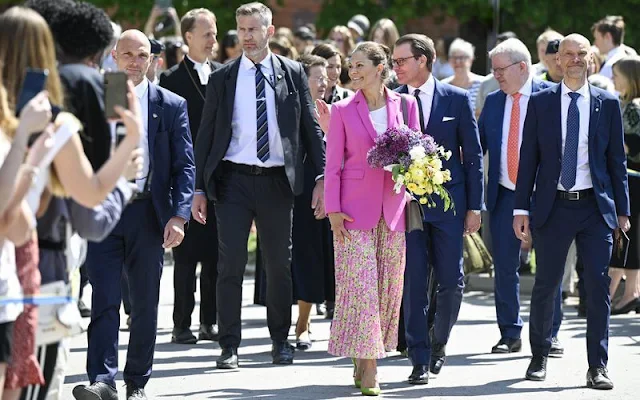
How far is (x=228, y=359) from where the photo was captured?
9.99 metres

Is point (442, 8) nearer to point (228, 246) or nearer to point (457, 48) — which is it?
point (457, 48)

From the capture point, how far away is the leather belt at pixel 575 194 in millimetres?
9297

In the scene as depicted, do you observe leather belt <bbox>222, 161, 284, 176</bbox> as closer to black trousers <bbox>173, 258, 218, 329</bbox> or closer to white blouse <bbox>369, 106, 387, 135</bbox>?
white blouse <bbox>369, 106, 387, 135</bbox>

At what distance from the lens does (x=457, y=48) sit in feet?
51.5

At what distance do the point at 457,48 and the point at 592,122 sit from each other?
21.2ft

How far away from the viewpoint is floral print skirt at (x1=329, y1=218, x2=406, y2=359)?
8922 mm

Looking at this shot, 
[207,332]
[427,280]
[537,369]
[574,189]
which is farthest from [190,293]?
[574,189]

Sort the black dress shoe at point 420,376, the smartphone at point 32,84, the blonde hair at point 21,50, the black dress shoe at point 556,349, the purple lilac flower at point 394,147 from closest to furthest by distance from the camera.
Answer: the smartphone at point 32,84 → the blonde hair at point 21,50 → the purple lilac flower at point 394,147 → the black dress shoe at point 420,376 → the black dress shoe at point 556,349

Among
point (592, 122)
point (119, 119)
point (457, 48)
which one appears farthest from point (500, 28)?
point (119, 119)

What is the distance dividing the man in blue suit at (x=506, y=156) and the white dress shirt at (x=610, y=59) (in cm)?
433

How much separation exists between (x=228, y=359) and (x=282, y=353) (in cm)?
48

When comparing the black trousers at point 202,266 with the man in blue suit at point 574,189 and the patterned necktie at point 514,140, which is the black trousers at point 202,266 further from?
the man in blue suit at point 574,189

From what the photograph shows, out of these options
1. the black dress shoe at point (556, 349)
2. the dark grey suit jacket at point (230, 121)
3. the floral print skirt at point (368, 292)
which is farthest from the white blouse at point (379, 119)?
the black dress shoe at point (556, 349)

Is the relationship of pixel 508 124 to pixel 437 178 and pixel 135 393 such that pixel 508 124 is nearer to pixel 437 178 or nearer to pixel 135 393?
pixel 437 178
